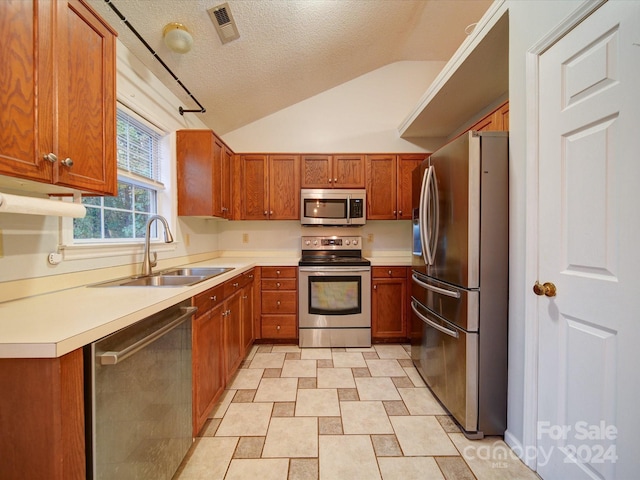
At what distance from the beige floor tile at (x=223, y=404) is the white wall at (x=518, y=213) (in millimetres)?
1793

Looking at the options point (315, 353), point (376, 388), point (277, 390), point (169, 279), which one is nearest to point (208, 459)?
point (277, 390)

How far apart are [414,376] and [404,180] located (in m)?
2.15

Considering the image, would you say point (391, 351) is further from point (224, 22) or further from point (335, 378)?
point (224, 22)

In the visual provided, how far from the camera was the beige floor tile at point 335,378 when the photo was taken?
2.12 meters

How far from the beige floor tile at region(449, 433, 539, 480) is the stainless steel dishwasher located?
152cm

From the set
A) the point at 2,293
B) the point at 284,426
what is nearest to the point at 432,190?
the point at 284,426

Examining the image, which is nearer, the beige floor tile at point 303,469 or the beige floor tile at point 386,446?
the beige floor tile at point 303,469

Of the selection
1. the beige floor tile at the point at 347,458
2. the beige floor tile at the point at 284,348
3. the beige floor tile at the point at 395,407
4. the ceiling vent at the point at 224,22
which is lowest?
the beige floor tile at the point at 284,348

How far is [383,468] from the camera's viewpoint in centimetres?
135

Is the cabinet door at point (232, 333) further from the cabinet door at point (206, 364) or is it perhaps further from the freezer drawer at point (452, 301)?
the freezer drawer at point (452, 301)

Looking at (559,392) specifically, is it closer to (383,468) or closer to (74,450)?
(383,468)

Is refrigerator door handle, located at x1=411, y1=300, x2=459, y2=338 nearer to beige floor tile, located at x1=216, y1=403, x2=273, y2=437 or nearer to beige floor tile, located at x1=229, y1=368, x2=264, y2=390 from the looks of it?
beige floor tile, located at x1=216, y1=403, x2=273, y2=437

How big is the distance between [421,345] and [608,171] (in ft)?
5.50

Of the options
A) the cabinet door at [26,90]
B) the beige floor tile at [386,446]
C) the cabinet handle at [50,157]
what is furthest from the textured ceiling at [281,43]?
the beige floor tile at [386,446]
